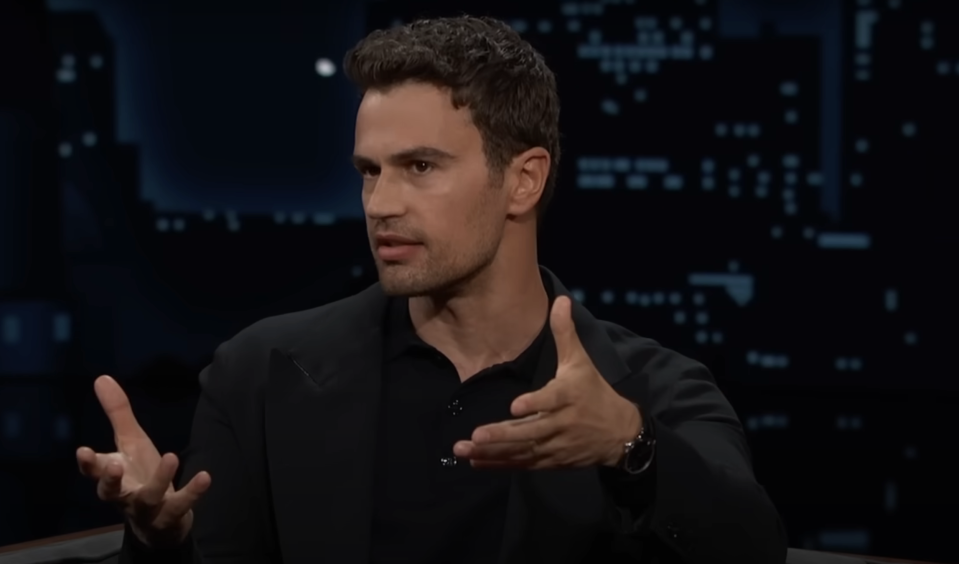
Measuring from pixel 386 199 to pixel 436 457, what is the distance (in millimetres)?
326

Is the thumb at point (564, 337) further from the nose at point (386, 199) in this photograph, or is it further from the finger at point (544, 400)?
the nose at point (386, 199)

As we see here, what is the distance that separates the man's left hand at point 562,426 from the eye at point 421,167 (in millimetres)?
420

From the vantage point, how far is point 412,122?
1.55 m

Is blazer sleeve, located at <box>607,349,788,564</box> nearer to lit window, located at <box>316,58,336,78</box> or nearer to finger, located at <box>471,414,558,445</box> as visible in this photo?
finger, located at <box>471,414,558,445</box>

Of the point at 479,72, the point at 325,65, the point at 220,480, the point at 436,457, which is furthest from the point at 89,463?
the point at 325,65

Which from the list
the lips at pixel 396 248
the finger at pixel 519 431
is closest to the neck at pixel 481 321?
the lips at pixel 396 248

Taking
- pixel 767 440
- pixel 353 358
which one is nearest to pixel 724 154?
pixel 767 440

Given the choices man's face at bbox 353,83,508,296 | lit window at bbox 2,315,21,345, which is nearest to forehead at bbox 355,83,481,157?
man's face at bbox 353,83,508,296

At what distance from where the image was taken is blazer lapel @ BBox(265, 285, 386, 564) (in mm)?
1507

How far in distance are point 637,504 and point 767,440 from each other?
347 centimetres

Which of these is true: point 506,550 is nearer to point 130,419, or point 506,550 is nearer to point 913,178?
point 130,419

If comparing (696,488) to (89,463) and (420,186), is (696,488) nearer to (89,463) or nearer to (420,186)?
(420,186)

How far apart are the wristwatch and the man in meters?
0.13

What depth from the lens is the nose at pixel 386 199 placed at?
5.02ft
